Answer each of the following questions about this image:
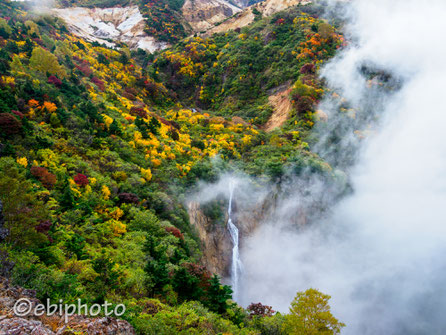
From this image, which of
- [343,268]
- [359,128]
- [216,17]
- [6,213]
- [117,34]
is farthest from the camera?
[216,17]

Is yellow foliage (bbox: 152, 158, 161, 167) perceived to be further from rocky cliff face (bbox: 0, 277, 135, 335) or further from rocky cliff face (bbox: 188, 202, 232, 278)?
rocky cliff face (bbox: 0, 277, 135, 335)

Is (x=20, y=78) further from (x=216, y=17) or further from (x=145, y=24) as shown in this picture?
(x=216, y=17)

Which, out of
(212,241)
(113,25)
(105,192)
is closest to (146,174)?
(105,192)

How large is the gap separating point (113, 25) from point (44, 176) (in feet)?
256

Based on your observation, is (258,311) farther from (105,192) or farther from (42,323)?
(42,323)

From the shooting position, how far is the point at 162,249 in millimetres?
15820

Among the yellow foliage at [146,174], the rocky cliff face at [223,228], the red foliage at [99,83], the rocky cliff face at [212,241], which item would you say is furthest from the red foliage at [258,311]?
the red foliage at [99,83]

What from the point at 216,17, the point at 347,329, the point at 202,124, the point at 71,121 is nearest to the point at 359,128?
the point at 202,124

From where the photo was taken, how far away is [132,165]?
2214 centimetres

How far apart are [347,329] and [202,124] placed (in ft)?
98.8

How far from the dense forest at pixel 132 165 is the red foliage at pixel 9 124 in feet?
0.21

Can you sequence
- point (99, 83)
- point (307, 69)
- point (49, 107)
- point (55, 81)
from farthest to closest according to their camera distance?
point (307, 69) → point (99, 83) → point (55, 81) → point (49, 107)

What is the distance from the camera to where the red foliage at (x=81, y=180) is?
16703mm

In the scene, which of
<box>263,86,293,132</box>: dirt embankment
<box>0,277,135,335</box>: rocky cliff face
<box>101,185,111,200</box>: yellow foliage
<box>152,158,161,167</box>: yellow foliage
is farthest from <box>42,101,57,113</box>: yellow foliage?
<box>263,86,293,132</box>: dirt embankment
